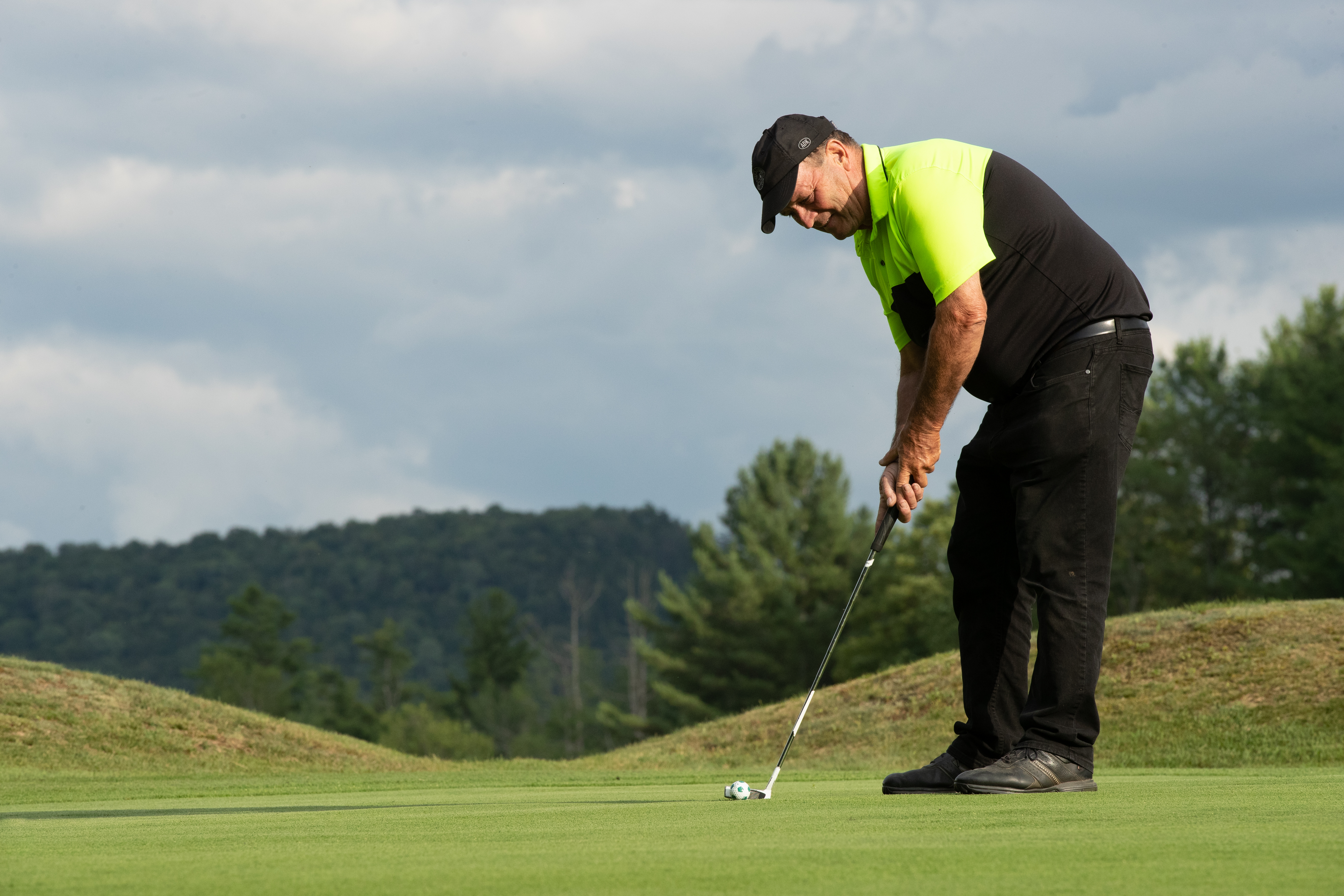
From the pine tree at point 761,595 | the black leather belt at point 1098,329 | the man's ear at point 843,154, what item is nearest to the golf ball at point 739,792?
the black leather belt at point 1098,329

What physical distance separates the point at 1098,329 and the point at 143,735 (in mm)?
12688

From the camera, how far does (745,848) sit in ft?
8.38

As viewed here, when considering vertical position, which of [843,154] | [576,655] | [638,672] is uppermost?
[843,154]

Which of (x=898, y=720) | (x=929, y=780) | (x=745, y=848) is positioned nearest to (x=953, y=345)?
(x=929, y=780)

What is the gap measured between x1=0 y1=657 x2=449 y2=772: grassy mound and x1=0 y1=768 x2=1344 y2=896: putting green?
9468 millimetres

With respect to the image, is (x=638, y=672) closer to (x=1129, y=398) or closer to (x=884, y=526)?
(x=884, y=526)

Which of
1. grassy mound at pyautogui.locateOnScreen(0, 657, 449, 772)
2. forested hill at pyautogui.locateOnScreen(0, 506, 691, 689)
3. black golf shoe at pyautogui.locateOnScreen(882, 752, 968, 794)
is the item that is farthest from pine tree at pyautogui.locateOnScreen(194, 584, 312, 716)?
black golf shoe at pyautogui.locateOnScreen(882, 752, 968, 794)

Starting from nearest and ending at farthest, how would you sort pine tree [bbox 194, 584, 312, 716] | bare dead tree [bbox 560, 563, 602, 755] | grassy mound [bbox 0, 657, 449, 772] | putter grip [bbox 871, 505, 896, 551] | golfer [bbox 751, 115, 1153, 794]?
golfer [bbox 751, 115, 1153, 794] → putter grip [bbox 871, 505, 896, 551] → grassy mound [bbox 0, 657, 449, 772] → pine tree [bbox 194, 584, 312, 716] → bare dead tree [bbox 560, 563, 602, 755]

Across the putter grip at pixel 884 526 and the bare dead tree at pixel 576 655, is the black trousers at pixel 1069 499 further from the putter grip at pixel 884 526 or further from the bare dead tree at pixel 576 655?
the bare dead tree at pixel 576 655

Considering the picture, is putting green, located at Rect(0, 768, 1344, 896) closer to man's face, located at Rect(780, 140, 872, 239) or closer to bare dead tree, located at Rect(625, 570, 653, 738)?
man's face, located at Rect(780, 140, 872, 239)

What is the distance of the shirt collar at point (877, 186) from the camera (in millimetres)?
4223

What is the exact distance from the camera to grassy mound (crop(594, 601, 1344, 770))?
484 inches

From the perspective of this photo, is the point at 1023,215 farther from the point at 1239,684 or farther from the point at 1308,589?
the point at 1308,589

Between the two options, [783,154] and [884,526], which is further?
[884,526]
